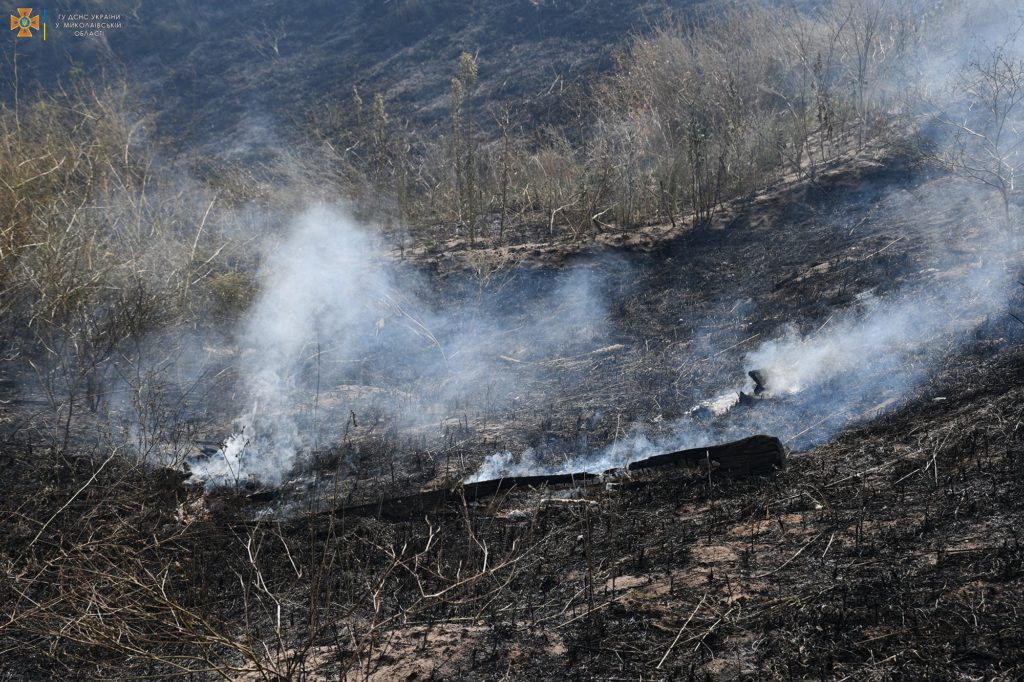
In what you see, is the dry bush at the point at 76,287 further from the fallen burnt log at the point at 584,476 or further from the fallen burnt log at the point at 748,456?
the fallen burnt log at the point at 748,456

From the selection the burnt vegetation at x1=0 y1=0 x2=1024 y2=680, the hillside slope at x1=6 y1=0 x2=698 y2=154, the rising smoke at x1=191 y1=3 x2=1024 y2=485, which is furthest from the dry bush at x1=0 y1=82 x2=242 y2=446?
the hillside slope at x1=6 y1=0 x2=698 y2=154

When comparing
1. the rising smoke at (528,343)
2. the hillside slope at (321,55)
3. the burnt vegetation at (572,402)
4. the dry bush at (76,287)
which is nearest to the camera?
the burnt vegetation at (572,402)

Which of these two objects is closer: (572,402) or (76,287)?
(572,402)

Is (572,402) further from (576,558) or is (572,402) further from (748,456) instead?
(576,558)

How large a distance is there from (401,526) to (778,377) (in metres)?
3.39

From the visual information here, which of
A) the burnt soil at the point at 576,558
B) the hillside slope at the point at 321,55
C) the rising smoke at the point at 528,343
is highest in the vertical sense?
the hillside slope at the point at 321,55

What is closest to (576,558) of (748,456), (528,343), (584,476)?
(584,476)

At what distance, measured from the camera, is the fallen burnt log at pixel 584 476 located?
5.18 metres

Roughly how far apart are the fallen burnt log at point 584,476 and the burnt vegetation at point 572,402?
4 cm

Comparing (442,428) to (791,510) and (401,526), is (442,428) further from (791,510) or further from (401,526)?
(791,510)

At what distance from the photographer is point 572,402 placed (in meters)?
7.05

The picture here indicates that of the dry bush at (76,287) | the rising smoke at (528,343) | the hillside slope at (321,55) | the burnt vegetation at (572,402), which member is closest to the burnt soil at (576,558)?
the burnt vegetation at (572,402)

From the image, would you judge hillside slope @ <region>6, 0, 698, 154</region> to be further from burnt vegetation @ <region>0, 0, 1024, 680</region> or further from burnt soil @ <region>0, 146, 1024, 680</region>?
burnt soil @ <region>0, 146, 1024, 680</region>

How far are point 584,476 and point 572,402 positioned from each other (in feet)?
5.50
